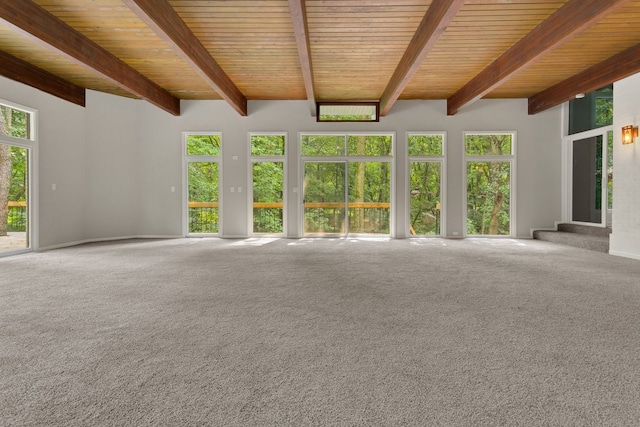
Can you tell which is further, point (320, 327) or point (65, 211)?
point (65, 211)

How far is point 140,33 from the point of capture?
16.1 ft

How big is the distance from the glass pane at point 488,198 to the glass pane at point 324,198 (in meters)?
3.02

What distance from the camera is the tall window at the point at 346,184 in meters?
8.15

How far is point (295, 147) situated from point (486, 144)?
4.52 m

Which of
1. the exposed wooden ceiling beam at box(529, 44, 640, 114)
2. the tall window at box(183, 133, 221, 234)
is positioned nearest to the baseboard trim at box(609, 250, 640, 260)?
the exposed wooden ceiling beam at box(529, 44, 640, 114)

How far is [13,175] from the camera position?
5.88 metres

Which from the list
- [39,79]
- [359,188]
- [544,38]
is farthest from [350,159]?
[39,79]

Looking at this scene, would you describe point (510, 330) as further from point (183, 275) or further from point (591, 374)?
point (183, 275)

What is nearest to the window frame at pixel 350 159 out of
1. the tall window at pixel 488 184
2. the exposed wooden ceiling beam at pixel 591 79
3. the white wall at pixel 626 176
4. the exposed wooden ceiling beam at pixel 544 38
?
the tall window at pixel 488 184

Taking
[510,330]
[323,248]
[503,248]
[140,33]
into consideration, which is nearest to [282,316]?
[510,330]

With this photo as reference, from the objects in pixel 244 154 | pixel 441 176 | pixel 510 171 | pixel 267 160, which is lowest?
pixel 441 176

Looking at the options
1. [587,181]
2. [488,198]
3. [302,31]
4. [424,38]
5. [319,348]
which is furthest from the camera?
[488,198]

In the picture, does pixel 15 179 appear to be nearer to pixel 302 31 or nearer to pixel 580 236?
pixel 302 31

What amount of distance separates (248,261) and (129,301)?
2.11 metres
